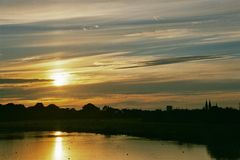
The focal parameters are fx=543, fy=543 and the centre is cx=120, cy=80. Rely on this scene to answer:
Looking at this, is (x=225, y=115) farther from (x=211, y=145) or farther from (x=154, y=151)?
(x=154, y=151)

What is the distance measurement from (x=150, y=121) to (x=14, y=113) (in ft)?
157

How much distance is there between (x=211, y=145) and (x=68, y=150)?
45.5 ft

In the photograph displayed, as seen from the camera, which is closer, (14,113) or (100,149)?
(100,149)

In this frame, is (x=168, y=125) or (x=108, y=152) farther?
(x=168, y=125)

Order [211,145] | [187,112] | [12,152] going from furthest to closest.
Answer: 1. [187,112]
2. [211,145]
3. [12,152]

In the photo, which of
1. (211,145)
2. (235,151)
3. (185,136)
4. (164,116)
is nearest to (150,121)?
(164,116)

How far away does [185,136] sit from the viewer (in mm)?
65250

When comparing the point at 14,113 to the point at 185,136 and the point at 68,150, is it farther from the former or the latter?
the point at 68,150

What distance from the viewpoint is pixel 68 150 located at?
5041 centimetres

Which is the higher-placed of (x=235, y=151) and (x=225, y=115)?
(x=225, y=115)

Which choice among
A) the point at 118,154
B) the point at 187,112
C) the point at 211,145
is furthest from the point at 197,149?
the point at 187,112

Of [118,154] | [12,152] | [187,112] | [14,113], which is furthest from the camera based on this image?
[14,113]

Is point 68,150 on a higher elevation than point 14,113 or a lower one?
lower

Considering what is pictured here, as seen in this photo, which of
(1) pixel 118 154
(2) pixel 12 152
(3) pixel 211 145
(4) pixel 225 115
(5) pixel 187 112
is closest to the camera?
(1) pixel 118 154
